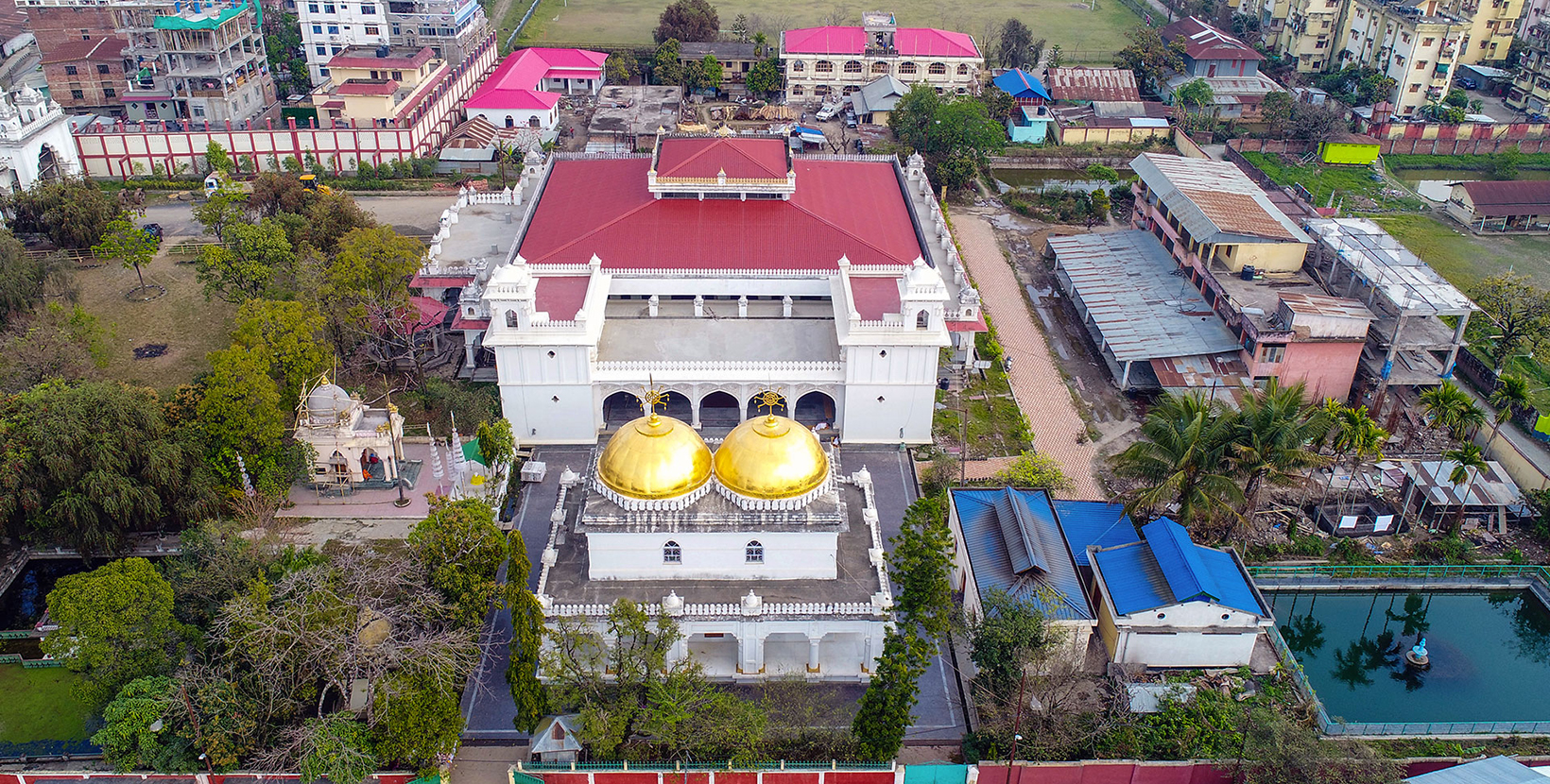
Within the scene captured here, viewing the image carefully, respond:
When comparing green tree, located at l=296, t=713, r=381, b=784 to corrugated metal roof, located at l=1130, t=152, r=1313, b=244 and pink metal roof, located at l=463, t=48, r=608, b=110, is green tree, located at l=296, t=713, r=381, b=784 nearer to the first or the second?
corrugated metal roof, located at l=1130, t=152, r=1313, b=244

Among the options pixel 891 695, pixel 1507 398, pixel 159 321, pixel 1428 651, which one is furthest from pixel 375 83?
pixel 1428 651

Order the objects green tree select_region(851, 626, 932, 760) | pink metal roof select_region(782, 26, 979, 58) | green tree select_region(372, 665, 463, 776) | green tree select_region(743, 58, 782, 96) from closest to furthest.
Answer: green tree select_region(851, 626, 932, 760), green tree select_region(372, 665, 463, 776), pink metal roof select_region(782, 26, 979, 58), green tree select_region(743, 58, 782, 96)

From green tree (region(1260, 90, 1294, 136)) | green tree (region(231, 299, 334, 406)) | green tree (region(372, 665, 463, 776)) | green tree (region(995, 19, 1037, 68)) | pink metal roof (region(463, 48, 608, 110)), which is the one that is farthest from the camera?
green tree (region(995, 19, 1037, 68))

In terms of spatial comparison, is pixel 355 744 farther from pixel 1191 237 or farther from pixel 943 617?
pixel 1191 237

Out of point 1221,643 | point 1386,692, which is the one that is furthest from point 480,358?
point 1386,692

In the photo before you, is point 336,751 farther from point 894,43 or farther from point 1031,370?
point 894,43

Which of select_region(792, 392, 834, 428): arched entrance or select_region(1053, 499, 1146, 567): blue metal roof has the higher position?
select_region(1053, 499, 1146, 567): blue metal roof

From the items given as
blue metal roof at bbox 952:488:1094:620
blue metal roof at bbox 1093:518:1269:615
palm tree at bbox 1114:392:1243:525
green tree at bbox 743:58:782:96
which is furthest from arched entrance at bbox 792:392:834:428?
green tree at bbox 743:58:782:96
